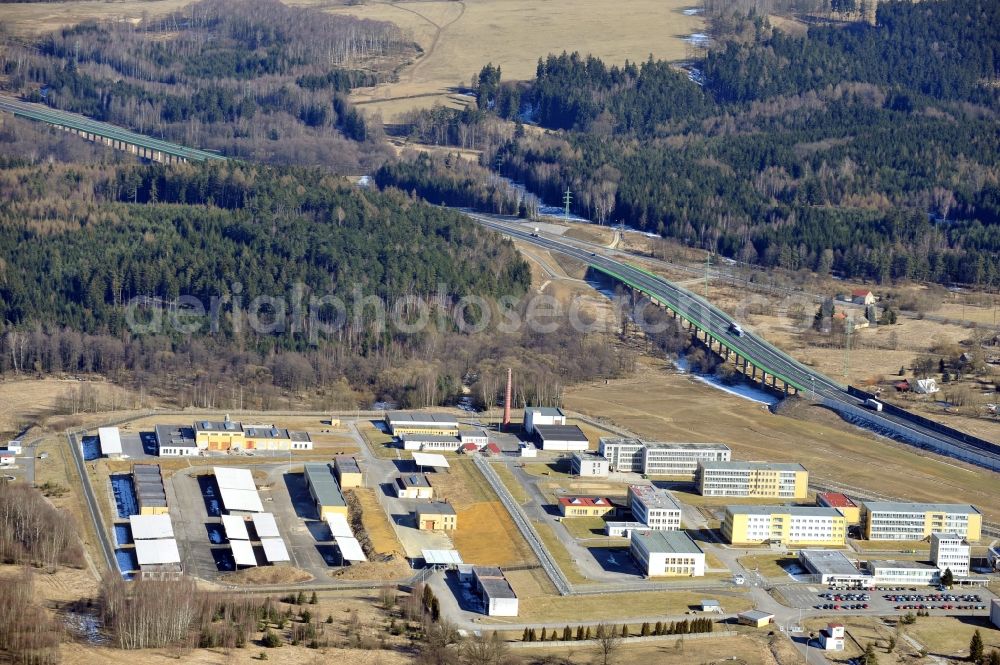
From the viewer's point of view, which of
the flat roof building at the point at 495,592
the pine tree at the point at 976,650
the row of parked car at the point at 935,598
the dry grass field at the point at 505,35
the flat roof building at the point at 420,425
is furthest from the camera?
the dry grass field at the point at 505,35

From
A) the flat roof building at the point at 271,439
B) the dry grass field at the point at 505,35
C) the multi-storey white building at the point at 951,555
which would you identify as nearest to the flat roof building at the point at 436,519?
the flat roof building at the point at 271,439

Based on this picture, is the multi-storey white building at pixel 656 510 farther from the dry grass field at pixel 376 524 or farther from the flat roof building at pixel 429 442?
the flat roof building at pixel 429 442

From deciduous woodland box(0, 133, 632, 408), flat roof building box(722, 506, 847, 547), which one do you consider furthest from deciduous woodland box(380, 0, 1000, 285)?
flat roof building box(722, 506, 847, 547)

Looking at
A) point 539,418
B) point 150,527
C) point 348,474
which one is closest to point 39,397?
point 348,474

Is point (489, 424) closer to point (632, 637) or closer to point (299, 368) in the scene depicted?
point (299, 368)

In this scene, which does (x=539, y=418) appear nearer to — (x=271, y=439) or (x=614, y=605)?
(x=271, y=439)

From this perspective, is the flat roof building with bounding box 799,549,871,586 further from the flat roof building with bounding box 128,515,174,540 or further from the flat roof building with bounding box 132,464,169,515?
the flat roof building with bounding box 132,464,169,515
